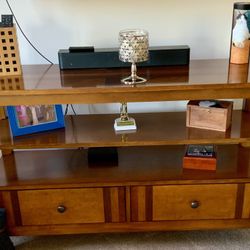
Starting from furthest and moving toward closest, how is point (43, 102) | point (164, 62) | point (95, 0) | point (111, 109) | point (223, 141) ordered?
point (111, 109), point (95, 0), point (164, 62), point (223, 141), point (43, 102)

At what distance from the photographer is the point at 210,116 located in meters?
1.48

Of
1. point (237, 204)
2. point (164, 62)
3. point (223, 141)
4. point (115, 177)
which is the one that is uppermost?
point (164, 62)

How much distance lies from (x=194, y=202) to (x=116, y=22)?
3.04 ft

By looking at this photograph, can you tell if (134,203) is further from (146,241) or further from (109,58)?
(109,58)

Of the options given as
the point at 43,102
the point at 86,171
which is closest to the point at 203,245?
the point at 86,171

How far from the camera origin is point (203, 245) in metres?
1.54

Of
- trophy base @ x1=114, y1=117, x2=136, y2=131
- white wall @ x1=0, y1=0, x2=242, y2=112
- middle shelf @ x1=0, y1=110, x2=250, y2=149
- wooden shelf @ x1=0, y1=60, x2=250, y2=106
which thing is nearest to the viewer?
wooden shelf @ x1=0, y1=60, x2=250, y2=106

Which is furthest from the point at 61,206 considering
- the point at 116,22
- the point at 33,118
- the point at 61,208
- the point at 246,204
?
the point at 116,22

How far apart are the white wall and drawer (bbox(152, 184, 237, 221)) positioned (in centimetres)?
70

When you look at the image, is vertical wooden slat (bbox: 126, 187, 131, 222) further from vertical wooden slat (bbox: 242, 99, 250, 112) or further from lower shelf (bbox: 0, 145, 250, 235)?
vertical wooden slat (bbox: 242, 99, 250, 112)

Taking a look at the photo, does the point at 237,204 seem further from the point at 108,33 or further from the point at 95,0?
the point at 95,0

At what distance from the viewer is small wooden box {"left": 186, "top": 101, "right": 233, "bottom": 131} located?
1.46m

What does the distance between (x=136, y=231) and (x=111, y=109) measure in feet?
2.17

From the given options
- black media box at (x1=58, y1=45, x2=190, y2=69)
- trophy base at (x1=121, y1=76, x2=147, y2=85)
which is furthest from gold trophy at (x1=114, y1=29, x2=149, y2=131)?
black media box at (x1=58, y1=45, x2=190, y2=69)
